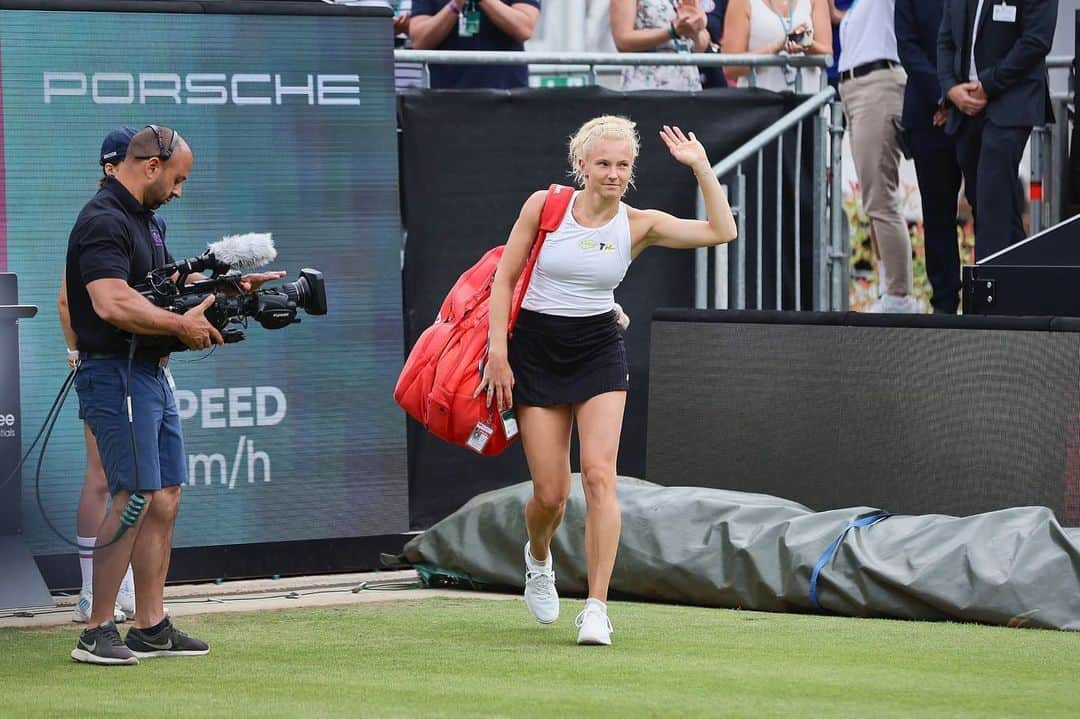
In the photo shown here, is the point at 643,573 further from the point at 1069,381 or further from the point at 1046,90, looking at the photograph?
the point at 1046,90

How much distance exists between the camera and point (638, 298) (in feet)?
36.9

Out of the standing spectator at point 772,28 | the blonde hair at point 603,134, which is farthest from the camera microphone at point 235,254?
the standing spectator at point 772,28

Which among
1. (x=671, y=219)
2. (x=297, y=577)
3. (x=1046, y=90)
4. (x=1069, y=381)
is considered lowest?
(x=297, y=577)

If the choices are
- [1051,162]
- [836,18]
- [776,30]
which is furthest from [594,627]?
[836,18]

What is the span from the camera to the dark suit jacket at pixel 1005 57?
10328 mm

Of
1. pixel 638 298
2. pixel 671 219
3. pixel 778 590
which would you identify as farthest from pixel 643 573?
pixel 638 298

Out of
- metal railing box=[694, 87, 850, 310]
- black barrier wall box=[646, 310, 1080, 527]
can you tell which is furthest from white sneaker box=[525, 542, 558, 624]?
metal railing box=[694, 87, 850, 310]

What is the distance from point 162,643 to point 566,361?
1938 millimetres

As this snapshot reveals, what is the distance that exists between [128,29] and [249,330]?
166cm

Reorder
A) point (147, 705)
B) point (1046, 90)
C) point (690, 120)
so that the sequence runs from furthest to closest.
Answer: point (690, 120), point (1046, 90), point (147, 705)

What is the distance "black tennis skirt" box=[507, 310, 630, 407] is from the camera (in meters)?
7.50

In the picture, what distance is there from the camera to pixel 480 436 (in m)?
7.68

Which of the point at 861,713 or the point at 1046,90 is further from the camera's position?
the point at 1046,90

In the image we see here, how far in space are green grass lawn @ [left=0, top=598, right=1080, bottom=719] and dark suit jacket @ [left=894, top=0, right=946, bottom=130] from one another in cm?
391
